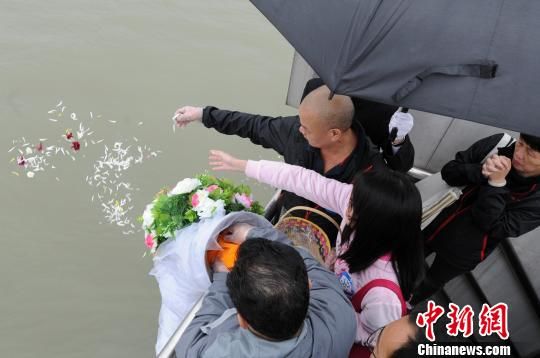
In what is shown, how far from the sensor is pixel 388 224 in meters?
1.32

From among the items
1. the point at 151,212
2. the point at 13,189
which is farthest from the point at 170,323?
the point at 13,189

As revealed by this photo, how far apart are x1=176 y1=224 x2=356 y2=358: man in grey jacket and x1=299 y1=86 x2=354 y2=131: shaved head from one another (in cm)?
72

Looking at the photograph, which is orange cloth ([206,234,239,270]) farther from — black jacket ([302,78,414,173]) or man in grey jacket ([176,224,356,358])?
black jacket ([302,78,414,173])

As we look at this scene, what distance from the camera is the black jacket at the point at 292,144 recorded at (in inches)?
70.7

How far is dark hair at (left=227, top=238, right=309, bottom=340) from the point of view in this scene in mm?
985

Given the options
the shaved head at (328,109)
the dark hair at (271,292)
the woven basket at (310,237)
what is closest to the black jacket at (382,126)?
the shaved head at (328,109)

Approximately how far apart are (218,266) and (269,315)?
0.39 meters

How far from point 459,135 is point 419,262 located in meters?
1.41

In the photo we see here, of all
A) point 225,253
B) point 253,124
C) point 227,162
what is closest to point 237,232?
point 225,253

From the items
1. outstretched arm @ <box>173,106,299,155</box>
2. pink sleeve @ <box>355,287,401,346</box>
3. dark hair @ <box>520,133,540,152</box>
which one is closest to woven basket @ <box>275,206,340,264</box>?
pink sleeve @ <box>355,287,401,346</box>

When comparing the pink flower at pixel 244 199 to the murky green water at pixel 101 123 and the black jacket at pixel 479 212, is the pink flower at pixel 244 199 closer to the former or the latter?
the black jacket at pixel 479 212

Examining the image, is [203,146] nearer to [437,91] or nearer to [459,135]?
[459,135]

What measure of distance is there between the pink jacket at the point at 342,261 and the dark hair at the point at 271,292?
0.35m

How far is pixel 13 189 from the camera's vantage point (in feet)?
9.64
